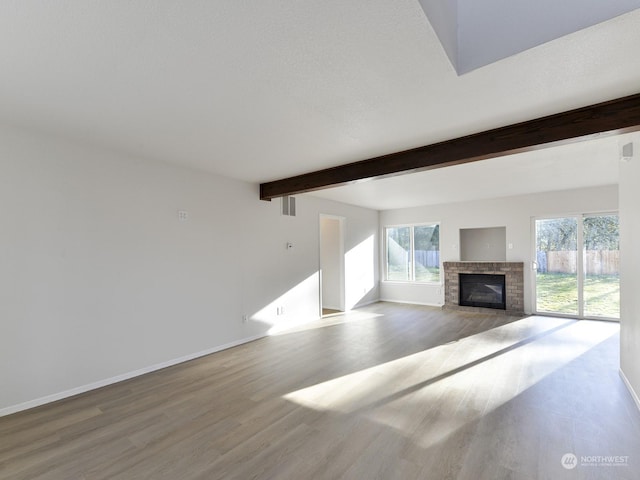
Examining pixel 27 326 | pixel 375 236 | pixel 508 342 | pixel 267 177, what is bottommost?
pixel 508 342

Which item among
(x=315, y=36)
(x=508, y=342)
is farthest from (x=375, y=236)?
(x=315, y=36)

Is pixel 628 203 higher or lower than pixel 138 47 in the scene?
lower

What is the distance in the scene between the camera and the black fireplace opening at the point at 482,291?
663 cm

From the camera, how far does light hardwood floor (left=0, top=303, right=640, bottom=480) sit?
193cm

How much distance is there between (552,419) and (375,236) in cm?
601

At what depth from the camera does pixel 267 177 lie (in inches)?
177

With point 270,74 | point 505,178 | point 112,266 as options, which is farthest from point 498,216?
point 112,266

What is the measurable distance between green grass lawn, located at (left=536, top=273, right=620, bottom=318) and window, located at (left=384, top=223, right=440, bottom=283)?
216 cm

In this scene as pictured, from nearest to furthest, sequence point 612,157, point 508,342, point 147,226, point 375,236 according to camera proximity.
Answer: point 147,226
point 612,157
point 508,342
point 375,236

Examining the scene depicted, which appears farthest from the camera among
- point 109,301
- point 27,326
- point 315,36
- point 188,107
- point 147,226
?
point 147,226

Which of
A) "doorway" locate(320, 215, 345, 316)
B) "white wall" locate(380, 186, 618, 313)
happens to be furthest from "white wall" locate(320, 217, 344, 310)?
"white wall" locate(380, 186, 618, 313)

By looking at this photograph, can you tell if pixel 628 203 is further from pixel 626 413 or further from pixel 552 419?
pixel 552 419

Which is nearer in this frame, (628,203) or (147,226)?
(628,203)

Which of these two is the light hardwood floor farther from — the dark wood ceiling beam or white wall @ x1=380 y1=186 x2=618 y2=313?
white wall @ x1=380 y1=186 x2=618 y2=313
